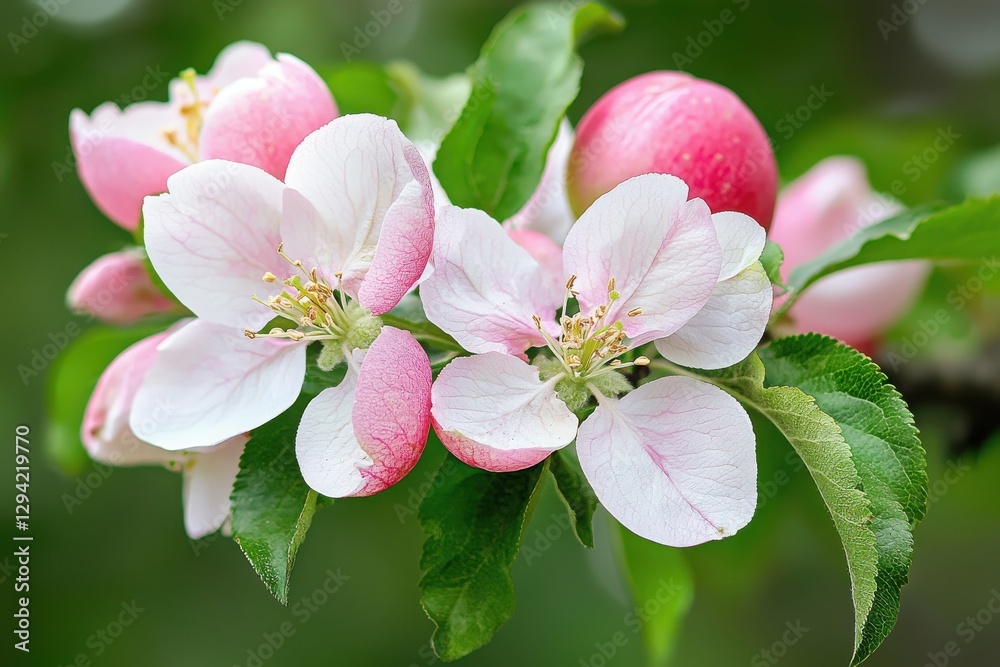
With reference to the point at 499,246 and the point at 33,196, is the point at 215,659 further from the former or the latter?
the point at 499,246

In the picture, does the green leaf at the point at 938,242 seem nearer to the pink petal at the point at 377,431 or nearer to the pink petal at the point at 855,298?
the pink petal at the point at 855,298

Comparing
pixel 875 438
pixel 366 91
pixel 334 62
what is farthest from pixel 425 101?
pixel 334 62

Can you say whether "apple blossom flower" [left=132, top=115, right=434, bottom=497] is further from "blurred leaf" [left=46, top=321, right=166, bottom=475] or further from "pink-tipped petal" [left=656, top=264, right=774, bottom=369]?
"blurred leaf" [left=46, top=321, right=166, bottom=475]

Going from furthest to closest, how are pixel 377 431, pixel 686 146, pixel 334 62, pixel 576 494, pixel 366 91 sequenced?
1. pixel 334 62
2. pixel 366 91
3. pixel 686 146
4. pixel 576 494
5. pixel 377 431

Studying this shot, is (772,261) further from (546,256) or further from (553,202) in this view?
(553,202)

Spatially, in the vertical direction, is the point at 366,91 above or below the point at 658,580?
above

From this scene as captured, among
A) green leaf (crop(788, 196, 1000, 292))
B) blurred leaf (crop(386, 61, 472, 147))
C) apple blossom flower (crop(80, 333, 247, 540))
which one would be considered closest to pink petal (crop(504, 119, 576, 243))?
blurred leaf (crop(386, 61, 472, 147))
